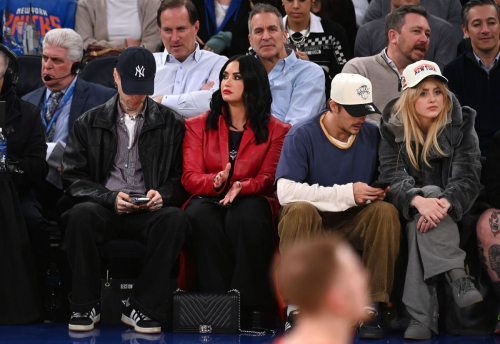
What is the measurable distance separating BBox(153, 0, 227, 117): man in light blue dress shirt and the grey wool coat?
1.67m

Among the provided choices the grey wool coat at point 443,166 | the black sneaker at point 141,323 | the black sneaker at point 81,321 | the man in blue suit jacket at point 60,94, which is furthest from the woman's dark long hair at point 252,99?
the black sneaker at point 81,321

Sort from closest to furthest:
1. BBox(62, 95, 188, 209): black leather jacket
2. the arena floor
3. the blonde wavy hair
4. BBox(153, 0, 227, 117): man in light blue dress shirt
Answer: the arena floor, the blonde wavy hair, BBox(62, 95, 188, 209): black leather jacket, BBox(153, 0, 227, 117): man in light blue dress shirt

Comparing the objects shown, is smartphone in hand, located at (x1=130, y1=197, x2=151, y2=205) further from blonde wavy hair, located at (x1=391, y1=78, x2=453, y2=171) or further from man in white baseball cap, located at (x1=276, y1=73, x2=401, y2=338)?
blonde wavy hair, located at (x1=391, y1=78, x2=453, y2=171)

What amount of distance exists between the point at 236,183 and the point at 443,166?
1.25 meters

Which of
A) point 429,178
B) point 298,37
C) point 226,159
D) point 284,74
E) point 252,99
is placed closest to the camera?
point 429,178

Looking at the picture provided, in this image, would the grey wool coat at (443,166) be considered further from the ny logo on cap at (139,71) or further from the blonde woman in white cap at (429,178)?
the ny logo on cap at (139,71)

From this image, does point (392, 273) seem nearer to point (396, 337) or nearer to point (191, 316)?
point (396, 337)

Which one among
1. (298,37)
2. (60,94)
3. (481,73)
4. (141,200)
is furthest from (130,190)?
(481,73)

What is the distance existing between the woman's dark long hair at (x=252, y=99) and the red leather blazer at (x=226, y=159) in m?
0.04

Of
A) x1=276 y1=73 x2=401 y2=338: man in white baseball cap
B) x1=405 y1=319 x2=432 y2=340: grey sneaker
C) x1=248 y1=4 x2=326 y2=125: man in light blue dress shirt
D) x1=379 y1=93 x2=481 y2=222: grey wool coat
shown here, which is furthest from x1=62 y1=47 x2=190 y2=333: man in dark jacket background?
x1=405 y1=319 x2=432 y2=340: grey sneaker

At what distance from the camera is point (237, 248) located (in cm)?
528

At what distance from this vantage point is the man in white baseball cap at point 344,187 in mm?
5066

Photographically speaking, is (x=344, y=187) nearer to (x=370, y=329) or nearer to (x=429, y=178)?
(x=429, y=178)

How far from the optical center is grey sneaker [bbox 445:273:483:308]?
16.0ft
